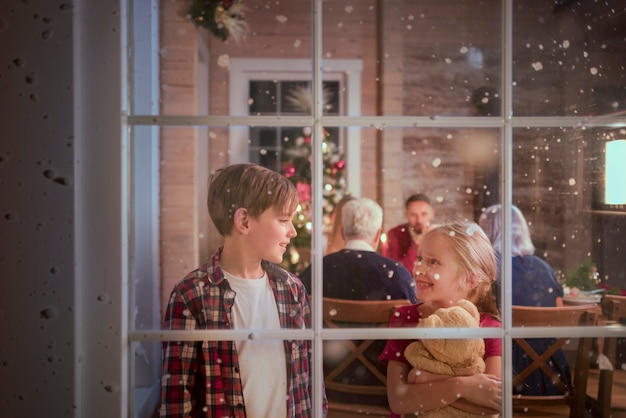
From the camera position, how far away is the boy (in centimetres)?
130

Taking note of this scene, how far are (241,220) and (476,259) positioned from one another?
0.54m

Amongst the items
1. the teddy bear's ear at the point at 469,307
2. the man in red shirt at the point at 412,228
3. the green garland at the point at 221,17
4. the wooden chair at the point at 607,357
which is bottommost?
the wooden chair at the point at 607,357

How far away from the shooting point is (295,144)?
133cm

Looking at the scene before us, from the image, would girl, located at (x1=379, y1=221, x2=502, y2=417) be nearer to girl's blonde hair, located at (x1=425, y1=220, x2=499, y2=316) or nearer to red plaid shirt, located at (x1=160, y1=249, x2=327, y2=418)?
girl's blonde hair, located at (x1=425, y1=220, x2=499, y2=316)

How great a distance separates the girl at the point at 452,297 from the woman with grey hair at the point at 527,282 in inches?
1.3

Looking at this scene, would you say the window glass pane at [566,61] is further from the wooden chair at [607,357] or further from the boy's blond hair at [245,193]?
the boy's blond hair at [245,193]

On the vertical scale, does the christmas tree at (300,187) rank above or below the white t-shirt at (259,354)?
above

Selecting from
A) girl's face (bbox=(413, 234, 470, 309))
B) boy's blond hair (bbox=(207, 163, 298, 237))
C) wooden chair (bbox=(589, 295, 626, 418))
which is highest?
boy's blond hair (bbox=(207, 163, 298, 237))

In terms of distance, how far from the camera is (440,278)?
133cm

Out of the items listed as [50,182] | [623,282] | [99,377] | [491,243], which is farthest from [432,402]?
[50,182]

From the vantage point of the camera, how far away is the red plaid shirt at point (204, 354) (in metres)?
1.30

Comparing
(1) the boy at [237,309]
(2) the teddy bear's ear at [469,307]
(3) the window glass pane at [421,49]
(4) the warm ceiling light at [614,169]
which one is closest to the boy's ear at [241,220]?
(1) the boy at [237,309]

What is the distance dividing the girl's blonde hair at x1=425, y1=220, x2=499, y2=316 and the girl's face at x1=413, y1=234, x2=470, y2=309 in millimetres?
12

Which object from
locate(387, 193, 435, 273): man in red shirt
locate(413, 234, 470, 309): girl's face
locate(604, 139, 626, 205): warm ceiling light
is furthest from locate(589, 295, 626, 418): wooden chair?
locate(387, 193, 435, 273): man in red shirt
